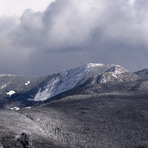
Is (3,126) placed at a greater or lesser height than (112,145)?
greater

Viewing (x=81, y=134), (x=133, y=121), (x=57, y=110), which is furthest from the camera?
(x=57, y=110)

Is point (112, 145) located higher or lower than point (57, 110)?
lower

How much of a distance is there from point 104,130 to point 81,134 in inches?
253

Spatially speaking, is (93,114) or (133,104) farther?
(133,104)

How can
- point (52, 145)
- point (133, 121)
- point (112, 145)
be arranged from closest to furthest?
1. point (52, 145)
2. point (112, 145)
3. point (133, 121)

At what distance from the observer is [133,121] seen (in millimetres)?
91000

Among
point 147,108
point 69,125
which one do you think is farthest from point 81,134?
point 147,108

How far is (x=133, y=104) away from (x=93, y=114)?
18.9m

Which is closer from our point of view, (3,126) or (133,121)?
(3,126)

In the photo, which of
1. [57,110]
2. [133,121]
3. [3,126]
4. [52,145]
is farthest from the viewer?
[57,110]

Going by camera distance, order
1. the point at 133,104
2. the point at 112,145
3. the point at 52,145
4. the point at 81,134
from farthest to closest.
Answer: the point at 133,104 → the point at 81,134 → the point at 112,145 → the point at 52,145

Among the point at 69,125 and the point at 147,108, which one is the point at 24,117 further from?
the point at 147,108

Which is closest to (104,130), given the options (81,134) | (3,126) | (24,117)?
(81,134)

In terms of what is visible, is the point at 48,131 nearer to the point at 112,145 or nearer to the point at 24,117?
the point at 24,117
